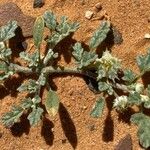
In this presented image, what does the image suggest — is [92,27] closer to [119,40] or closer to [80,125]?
[119,40]

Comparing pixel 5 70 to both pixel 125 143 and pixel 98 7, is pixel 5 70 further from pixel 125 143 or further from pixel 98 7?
pixel 125 143

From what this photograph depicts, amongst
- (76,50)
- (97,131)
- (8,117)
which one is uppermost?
(76,50)

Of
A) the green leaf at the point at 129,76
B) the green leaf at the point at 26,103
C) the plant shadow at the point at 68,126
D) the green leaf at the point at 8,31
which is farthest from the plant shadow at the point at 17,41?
the green leaf at the point at 129,76

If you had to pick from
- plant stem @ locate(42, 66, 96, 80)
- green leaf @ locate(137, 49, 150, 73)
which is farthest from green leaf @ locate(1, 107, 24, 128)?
green leaf @ locate(137, 49, 150, 73)

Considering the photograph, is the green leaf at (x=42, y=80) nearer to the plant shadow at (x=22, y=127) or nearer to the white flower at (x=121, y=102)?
the plant shadow at (x=22, y=127)

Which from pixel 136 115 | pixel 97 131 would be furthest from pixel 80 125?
pixel 136 115
